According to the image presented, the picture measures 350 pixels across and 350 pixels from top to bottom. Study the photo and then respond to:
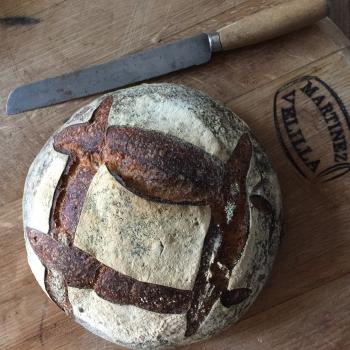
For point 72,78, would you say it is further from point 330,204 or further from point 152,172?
point 330,204

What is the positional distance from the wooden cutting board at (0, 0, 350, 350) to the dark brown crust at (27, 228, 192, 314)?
386 mm

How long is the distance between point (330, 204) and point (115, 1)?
82 centimetres

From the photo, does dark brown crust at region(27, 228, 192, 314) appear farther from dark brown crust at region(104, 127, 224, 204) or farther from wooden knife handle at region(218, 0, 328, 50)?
wooden knife handle at region(218, 0, 328, 50)

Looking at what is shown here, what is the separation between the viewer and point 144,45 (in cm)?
147

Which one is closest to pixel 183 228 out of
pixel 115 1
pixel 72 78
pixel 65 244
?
pixel 65 244

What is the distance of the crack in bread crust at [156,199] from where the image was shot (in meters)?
1.09

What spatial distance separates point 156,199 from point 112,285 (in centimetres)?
20

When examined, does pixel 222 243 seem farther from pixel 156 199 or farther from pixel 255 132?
pixel 255 132

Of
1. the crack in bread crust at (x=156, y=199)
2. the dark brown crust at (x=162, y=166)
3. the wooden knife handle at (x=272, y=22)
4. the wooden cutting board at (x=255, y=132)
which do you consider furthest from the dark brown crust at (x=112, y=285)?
the wooden knife handle at (x=272, y=22)

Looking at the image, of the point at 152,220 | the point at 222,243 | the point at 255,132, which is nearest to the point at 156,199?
the point at 152,220

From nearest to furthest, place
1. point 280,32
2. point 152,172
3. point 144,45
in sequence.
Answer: point 152,172, point 280,32, point 144,45

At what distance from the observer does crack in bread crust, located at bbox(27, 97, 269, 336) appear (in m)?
1.09

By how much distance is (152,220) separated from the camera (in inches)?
42.2

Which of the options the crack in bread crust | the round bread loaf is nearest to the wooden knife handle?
the round bread loaf
